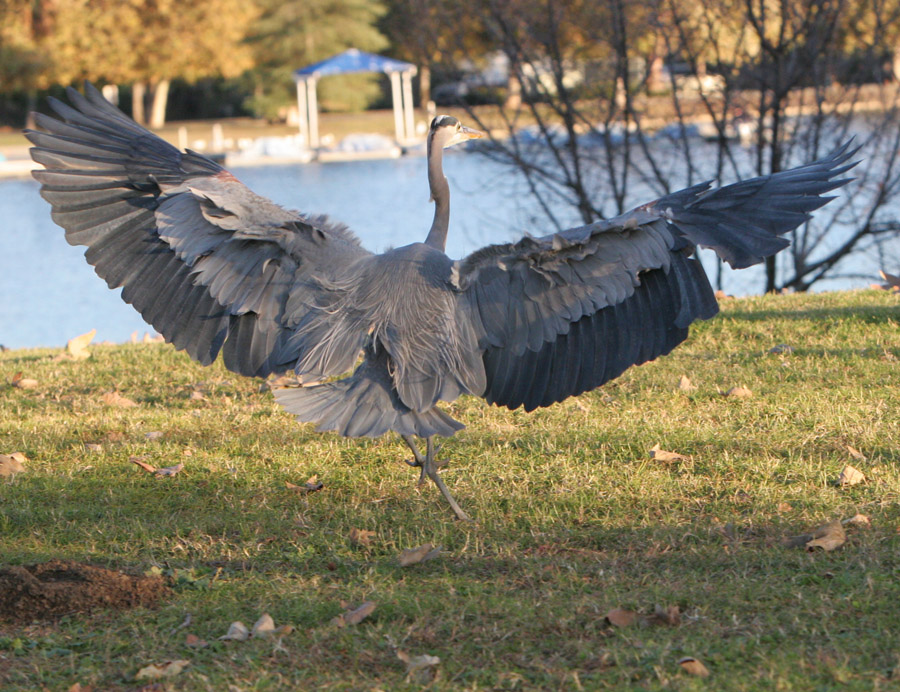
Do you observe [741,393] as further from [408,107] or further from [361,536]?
[408,107]

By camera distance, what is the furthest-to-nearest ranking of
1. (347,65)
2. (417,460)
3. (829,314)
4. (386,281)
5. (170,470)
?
1. (347,65)
2. (829,314)
3. (170,470)
4. (417,460)
5. (386,281)

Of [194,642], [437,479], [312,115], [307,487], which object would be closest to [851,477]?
[437,479]

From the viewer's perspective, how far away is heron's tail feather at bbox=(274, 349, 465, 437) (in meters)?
4.36

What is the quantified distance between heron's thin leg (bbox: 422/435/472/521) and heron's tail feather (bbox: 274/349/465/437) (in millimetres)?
365

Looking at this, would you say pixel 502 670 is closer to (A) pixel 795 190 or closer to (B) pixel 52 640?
(B) pixel 52 640

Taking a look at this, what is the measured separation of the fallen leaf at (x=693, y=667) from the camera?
10.9ft

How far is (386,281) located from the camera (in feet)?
16.0

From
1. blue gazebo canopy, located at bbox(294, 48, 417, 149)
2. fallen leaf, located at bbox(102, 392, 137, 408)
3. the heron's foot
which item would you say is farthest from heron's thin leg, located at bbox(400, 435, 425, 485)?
blue gazebo canopy, located at bbox(294, 48, 417, 149)

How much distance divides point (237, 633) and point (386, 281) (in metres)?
1.76

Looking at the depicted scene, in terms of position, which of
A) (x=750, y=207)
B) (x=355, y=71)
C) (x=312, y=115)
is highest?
(x=355, y=71)

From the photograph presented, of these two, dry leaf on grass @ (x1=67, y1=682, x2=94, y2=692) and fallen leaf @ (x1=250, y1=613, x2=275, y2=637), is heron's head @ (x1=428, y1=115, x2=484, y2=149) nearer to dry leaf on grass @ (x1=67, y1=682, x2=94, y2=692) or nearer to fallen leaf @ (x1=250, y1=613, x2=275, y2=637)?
fallen leaf @ (x1=250, y1=613, x2=275, y2=637)

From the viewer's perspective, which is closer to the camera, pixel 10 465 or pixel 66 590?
pixel 66 590

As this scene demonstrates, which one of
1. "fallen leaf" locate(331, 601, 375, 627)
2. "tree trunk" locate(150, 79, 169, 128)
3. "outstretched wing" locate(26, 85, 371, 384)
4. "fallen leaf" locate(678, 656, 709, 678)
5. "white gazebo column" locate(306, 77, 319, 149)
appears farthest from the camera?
"tree trunk" locate(150, 79, 169, 128)

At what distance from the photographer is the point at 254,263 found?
5.03 m
